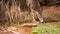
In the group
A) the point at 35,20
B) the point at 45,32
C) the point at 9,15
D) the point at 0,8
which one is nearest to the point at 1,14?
the point at 0,8

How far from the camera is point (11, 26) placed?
25.6 ft

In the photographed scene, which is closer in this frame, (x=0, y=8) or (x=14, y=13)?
(x=14, y=13)

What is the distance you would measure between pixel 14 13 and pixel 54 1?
4917 millimetres

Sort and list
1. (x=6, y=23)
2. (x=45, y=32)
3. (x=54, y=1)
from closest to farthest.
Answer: (x=45, y=32)
(x=6, y=23)
(x=54, y=1)

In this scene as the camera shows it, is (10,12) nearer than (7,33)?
No

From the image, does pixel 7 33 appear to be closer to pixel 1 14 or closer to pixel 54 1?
pixel 1 14

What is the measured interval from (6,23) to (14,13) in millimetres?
529

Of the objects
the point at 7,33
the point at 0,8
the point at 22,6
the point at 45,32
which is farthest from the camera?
the point at 22,6

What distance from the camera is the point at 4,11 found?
8.66 m

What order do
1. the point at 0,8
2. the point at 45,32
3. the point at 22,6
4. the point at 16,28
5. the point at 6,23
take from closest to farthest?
the point at 45,32 < the point at 16,28 < the point at 6,23 < the point at 0,8 < the point at 22,6

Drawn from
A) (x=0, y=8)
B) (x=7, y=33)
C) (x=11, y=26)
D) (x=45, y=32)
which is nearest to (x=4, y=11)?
(x=0, y=8)

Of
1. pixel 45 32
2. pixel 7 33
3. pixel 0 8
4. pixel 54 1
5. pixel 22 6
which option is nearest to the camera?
pixel 45 32

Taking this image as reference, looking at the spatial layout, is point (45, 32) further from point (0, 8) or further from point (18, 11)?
point (0, 8)

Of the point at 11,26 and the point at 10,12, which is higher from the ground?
the point at 10,12
